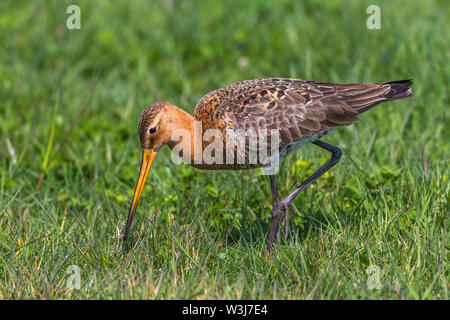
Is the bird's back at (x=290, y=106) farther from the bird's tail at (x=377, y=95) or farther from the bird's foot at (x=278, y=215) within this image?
the bird's foot at (x=278, y=215)

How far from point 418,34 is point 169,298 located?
5155 mm

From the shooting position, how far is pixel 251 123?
480 cm

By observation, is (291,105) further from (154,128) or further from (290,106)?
(154,128)

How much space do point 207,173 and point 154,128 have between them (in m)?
1.12

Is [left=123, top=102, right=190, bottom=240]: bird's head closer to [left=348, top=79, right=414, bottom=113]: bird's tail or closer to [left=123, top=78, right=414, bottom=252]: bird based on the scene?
[left=123, top=78, right=414, bottom=252]: bird

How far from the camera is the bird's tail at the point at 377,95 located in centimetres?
508

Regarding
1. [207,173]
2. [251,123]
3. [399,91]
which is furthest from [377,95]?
[207,173]

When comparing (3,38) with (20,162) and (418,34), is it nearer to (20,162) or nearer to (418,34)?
(20,162)

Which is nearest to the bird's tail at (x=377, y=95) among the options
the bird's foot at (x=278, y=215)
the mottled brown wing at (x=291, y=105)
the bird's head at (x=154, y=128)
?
the mottled brown wing at (x=291, y=105)

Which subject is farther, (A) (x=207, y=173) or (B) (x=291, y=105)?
(A) (x=207, y=173)

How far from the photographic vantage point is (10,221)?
16.7 ft

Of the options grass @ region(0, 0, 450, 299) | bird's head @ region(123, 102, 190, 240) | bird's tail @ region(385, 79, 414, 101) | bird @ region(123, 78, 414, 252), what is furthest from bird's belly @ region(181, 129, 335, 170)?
bird's tail @ region(385, 79, 414, 101)

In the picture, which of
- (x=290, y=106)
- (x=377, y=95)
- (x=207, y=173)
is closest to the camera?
(x=290, y=106)

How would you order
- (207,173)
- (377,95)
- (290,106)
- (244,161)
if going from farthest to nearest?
(207,173) → (377,95) → (290,106) → (244,161)
